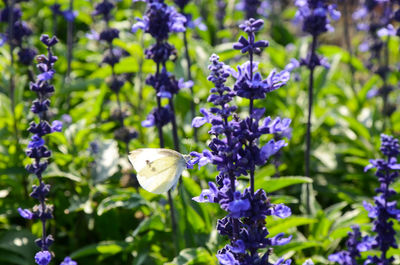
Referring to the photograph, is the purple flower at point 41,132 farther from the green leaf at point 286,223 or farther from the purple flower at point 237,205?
the green leaf at point 286,223

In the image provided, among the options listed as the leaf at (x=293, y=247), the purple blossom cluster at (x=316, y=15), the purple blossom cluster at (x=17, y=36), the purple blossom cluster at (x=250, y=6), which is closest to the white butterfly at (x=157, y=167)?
the leaf at (x=293, y=247)

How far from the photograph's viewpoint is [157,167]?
115 inches

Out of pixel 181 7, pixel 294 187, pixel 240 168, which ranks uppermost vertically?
pixel 181 7

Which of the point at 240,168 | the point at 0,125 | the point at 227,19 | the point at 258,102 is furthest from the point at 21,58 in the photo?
the point at 227,19

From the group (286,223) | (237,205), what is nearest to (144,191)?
(286,223)

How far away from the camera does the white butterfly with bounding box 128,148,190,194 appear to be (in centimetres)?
281

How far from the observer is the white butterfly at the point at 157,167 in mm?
2814

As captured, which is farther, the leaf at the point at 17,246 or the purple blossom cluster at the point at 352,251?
the leaf at the point at 17,246

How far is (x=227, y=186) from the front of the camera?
226 cm

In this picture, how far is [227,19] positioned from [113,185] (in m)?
4.75

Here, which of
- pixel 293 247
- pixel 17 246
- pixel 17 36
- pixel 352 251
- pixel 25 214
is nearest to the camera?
pixel 25 214

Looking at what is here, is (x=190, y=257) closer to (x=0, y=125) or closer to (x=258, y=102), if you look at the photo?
(x=258, y=102)

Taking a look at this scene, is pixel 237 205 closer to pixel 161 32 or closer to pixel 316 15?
pixel 161 32

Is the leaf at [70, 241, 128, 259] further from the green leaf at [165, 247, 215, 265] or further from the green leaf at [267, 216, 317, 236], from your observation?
the green leaf at [267, 216, 317, 236]
